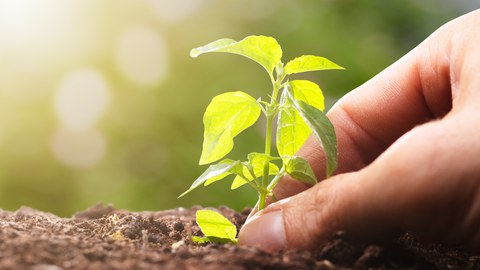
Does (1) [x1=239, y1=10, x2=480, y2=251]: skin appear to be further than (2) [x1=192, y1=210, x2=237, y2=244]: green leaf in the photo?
No

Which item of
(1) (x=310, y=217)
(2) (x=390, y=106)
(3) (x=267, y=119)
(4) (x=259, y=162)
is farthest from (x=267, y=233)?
(2) (x=390, y=106)

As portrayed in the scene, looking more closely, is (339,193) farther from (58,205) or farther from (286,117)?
(58,205)

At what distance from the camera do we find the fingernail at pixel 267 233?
1.58 m

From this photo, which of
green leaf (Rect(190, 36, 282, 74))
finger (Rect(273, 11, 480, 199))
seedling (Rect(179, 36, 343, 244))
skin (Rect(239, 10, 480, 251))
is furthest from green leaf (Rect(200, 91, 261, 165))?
finger (Rect(273, 11, 480, 199))

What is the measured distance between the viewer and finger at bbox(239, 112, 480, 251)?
142 cm

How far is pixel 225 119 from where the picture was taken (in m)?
1.75

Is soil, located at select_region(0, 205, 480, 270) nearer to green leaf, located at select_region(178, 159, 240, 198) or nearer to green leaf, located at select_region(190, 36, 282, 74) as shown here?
green leaf, located at select_region(178, 159, 240, 198)

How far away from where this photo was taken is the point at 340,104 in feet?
7.84

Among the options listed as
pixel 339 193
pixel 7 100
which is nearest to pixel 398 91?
pixel 339 193

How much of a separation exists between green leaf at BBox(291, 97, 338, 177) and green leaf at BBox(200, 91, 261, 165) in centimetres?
22

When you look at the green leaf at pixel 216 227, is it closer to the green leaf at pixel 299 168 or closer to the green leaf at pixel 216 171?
the green leaf at pixel 216 171

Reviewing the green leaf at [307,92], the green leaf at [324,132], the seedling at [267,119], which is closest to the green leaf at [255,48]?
the seedling at [267,119]

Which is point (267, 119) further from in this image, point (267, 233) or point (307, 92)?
point (267, 233)

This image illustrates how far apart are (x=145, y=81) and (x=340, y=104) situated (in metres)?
3.06
